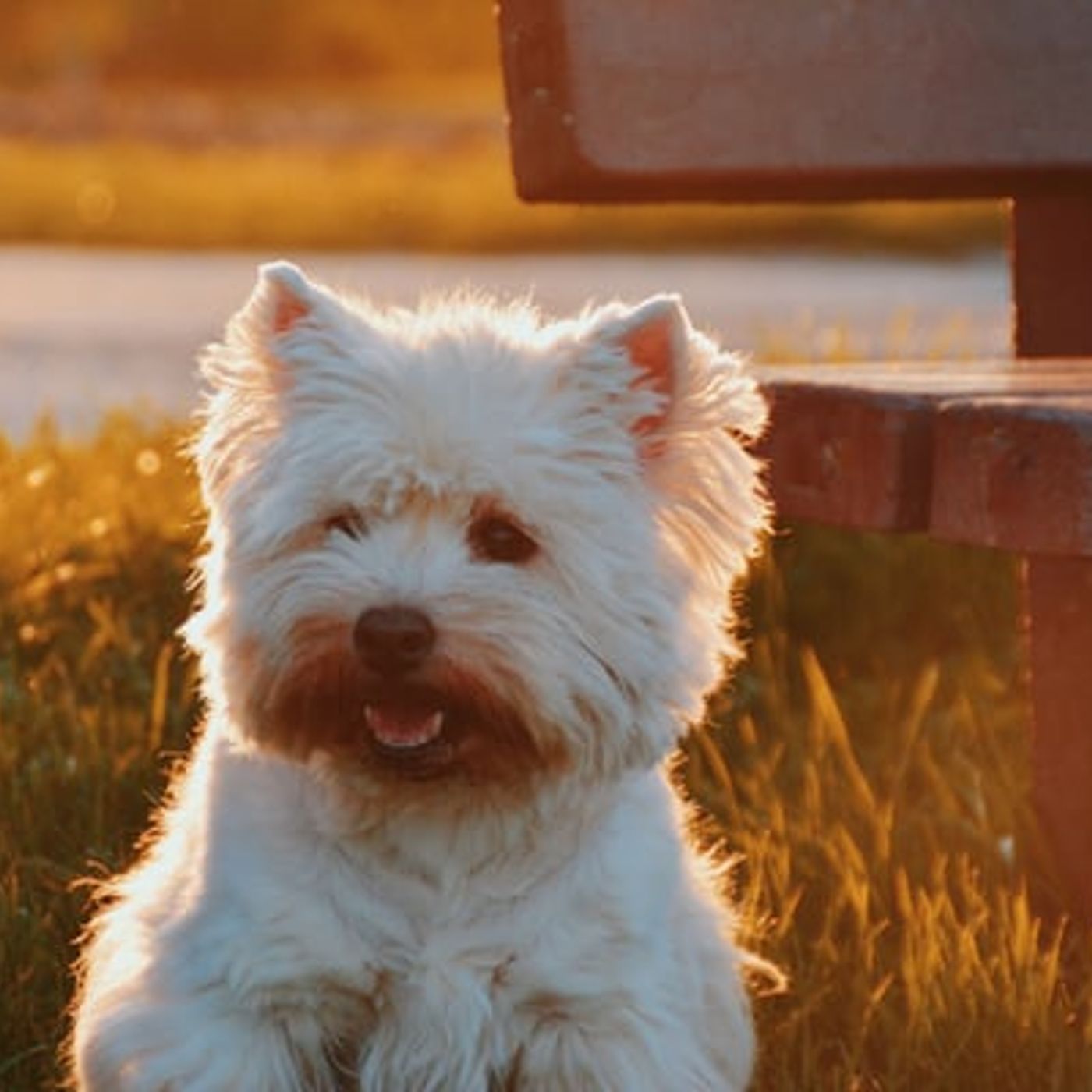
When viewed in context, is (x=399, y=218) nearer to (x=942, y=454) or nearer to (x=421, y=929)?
(x=942, y=454)

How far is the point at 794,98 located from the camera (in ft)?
16.1

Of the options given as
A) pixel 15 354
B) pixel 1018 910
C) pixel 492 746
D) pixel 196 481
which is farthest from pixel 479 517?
pixel 15 354

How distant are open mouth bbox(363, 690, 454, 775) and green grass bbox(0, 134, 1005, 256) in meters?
13.9

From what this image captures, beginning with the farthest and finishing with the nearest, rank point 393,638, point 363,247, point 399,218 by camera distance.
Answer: point 399,218 < point 363,247 < point 393,638

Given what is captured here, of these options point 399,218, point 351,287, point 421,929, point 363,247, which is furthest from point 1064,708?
point 399,218

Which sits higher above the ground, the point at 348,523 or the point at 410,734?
the point at 348,523

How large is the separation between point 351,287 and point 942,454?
965 centimetres

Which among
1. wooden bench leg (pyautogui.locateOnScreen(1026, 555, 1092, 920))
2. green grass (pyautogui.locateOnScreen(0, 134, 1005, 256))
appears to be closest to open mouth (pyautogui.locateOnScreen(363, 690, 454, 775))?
wooden bench leg (pyautogui.locateOnScreen(1026, 555, 1092, 920))

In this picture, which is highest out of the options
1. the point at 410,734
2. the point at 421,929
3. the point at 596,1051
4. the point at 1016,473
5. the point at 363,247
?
the point at 1016,473

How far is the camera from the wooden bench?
4.34 m

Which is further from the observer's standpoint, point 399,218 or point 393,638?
point 399,218

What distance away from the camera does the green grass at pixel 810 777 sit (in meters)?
4.62

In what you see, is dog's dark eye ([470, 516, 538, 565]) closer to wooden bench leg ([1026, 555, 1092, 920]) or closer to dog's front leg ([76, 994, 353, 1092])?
dog's front leg ([76, 994, 353, 1092])

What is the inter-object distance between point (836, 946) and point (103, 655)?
183cm
